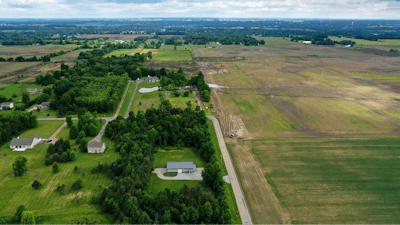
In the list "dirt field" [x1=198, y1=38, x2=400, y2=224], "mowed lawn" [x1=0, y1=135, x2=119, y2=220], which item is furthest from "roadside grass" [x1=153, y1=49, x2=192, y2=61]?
"mowed lawn" [x1=0, y1=135, x2=119, y2=220]

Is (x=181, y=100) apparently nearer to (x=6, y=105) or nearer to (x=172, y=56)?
(x=6, y=105)

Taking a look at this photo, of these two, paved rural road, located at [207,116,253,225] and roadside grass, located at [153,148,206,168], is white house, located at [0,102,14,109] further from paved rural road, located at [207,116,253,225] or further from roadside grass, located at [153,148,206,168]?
paved rural road, located at [207,116,253,225]

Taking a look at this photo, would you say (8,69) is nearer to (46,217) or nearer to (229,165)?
(46,217)

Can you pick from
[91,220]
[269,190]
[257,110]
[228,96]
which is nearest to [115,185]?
[91,220]

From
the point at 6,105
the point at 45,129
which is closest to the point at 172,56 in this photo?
the point at 6,105

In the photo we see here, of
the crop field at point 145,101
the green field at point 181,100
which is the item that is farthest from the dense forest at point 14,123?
the green field at point 181,100

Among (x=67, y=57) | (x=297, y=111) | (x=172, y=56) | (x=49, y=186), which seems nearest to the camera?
(x=49, y=186)
